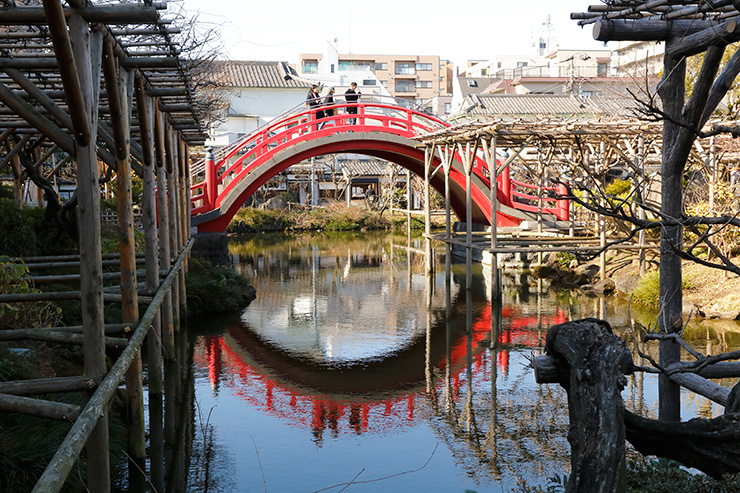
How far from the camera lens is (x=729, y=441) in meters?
3.38

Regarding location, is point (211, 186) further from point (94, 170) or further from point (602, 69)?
point (602, 69)

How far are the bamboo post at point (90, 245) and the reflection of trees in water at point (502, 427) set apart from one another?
300cm

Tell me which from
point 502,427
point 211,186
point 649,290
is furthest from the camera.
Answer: point 211,186

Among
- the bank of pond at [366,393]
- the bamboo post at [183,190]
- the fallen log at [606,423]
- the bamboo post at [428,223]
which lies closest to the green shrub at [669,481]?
the bank of pond at [366,393]

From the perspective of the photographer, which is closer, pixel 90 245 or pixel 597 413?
pixel 597 413

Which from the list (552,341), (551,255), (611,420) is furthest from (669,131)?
(551,255)

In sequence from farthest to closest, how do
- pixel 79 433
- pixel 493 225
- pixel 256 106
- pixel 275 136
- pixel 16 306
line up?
1. pixel 256 106
2. pixel 275 136
3. pixel 493 225
4. pixel 16 306
5. pixel 79 433

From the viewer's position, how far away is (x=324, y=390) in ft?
29.6

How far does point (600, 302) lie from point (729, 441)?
10993 mm

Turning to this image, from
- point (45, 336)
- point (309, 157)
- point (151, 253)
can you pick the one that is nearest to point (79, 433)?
point (45, 336)

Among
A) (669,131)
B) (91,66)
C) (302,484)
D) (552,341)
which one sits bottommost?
(302,484)

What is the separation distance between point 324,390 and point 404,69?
6006cm

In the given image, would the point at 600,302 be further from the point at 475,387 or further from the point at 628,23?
the point at 628,23

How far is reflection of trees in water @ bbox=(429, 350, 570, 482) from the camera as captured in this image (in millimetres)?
6262
